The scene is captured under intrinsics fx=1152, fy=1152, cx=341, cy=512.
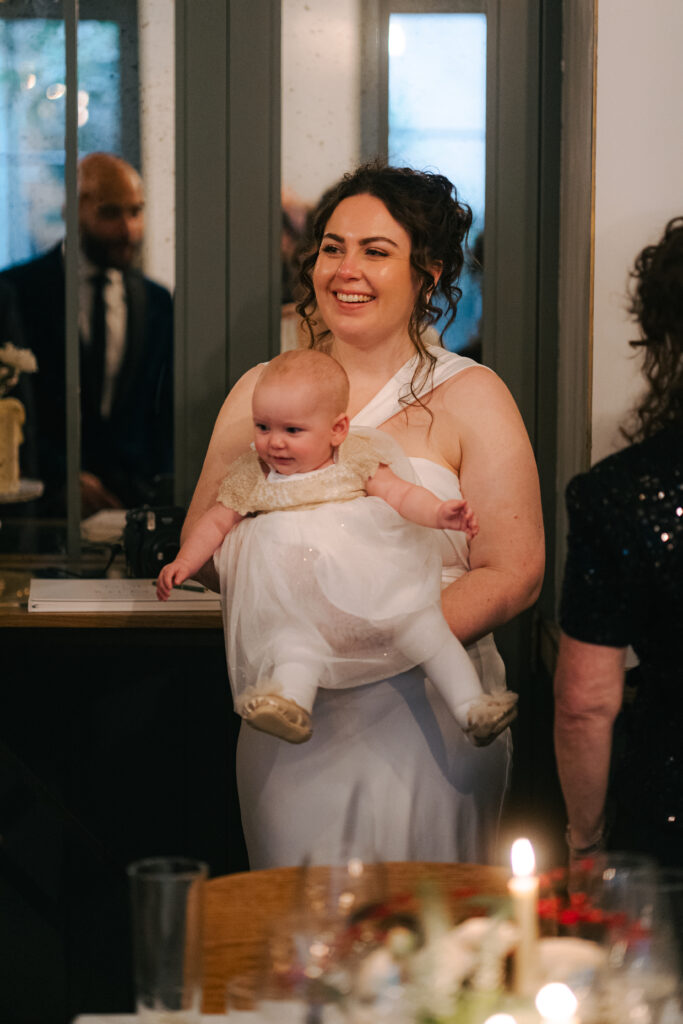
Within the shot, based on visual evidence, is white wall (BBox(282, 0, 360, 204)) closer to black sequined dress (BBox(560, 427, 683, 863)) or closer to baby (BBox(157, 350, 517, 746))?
baby (BBox(157, 350, 517, 746))

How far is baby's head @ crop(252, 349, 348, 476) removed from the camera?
1773 millimetres

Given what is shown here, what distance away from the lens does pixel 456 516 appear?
1.72 meters

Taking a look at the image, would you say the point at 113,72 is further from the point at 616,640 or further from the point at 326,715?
the point at 616,640

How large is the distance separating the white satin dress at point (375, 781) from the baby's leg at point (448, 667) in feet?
0.37

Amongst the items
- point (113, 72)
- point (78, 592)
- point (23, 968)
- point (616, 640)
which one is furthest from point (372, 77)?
point (23, 968)

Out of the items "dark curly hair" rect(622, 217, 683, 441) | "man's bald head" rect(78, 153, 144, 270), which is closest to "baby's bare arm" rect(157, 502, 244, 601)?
"dark curly hair" rect(622, 217, 683, 441)

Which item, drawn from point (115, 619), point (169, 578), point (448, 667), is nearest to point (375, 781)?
point (448, 667)

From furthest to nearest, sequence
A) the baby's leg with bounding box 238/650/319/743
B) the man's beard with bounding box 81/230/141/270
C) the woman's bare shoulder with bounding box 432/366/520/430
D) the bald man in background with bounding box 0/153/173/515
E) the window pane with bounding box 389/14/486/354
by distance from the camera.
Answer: the man's beard with bounding box 81/230/141/270
the bald man in background with bounding box 0/153/173/515
the window pane with bounding box 389/14/486/354
the woman's bare shoulder with bounding box 432/366/520/430
the baby's leg with bounding box 238/650/319/743

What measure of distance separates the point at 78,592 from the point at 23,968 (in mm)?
902

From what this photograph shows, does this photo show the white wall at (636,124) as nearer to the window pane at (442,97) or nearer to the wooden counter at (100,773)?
the window pane at (442,97)

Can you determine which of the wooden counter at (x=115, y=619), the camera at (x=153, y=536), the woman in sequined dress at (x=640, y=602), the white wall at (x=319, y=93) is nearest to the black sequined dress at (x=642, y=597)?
the woman in sequined dress at (x=640, y=602)

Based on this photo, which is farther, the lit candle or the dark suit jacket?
the dark suit jacket

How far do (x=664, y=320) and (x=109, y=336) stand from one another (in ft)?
8.28

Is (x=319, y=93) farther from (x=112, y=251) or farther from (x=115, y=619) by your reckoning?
(x=115, y=619)
